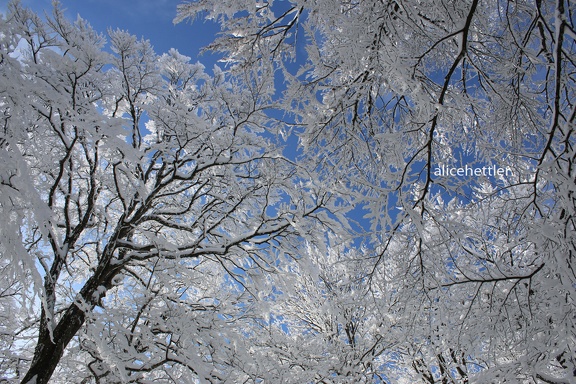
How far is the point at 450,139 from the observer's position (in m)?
3.32

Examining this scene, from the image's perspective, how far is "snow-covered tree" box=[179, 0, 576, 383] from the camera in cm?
186

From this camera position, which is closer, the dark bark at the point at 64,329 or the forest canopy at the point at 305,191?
the forest canopy at the point at 305,191

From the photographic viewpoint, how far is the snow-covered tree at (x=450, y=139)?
6.09 feet

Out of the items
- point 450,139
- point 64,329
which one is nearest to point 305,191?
point 450,139

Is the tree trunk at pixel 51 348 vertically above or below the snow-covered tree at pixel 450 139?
below

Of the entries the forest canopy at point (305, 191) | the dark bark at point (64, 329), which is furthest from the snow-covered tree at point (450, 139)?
the dark bark at point (64, 329)

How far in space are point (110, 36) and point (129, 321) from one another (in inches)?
165

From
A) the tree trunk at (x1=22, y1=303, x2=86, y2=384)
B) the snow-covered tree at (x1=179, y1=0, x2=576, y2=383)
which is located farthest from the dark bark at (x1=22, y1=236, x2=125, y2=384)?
the snow-covered tree at (x1=179, y1=0, x2=576, y2=383)

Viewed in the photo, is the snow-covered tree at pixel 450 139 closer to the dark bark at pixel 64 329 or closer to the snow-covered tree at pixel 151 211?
the snow-covered tree at pixel 151 211

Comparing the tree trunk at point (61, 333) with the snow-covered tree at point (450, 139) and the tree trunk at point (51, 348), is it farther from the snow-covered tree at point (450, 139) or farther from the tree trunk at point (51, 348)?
the snow-covered tree at point (450, 139)

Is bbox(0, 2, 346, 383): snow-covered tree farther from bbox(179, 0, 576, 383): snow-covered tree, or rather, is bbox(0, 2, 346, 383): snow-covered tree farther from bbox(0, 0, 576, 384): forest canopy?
bbox(179, 0, 576, 383): snow-covered tree

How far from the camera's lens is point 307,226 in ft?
16.3

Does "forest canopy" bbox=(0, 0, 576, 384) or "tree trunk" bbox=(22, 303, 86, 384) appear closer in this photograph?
"forest canopy" bbox=(0, 0, 576, 384)

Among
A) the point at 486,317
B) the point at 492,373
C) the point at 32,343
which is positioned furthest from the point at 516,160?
the point at 32,343
